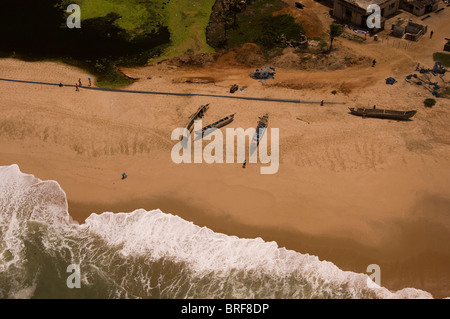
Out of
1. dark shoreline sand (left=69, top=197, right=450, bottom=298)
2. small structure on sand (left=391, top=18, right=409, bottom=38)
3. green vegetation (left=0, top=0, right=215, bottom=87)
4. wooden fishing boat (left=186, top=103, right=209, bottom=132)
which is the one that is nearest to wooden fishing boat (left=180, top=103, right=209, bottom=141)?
wooden fishing boat (left=186, top=103, right=209, bottom=132)

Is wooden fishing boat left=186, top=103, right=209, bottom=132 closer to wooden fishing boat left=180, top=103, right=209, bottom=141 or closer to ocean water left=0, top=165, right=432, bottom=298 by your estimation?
wooden fishing boat left=180, top=103, right=209, bottom=141

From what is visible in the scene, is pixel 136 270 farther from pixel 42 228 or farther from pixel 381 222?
pixel 381 222

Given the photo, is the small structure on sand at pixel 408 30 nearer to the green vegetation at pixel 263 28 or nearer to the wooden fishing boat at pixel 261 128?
the green vegetation at pixel 263 28

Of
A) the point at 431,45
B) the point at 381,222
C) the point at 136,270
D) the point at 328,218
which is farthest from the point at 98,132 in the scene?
the point at 431,45
